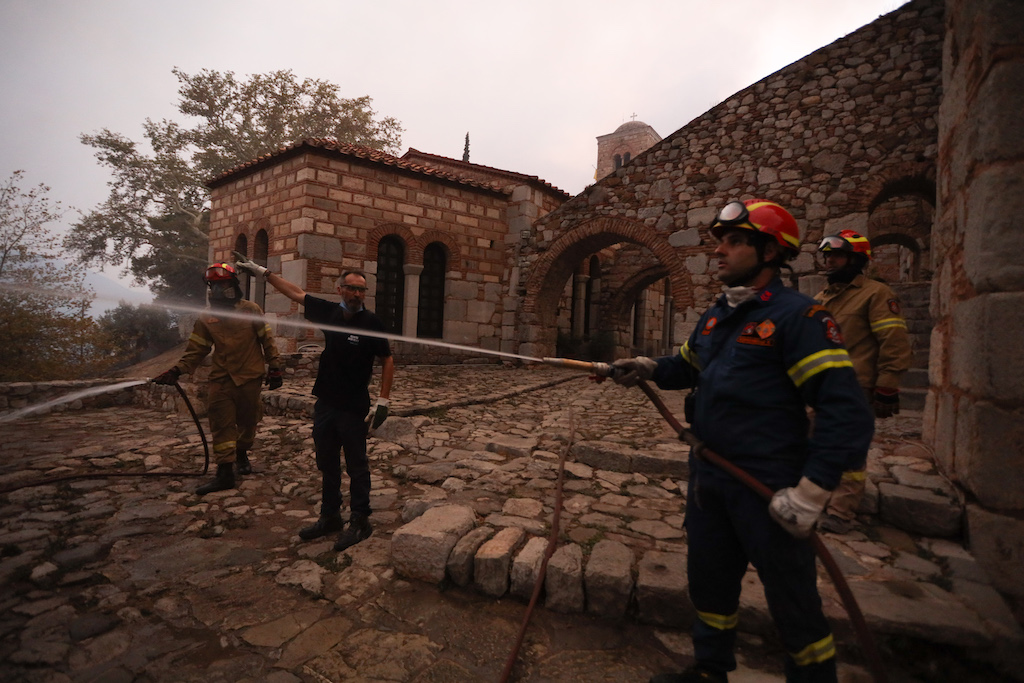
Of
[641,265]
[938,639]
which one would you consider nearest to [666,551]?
[938,639]

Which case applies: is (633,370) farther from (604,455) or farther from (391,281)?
(391,281)

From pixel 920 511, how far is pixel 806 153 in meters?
8.09

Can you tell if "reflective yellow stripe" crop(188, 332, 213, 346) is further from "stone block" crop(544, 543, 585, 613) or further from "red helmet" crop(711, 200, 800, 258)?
"red helmet" crop(711, 200, 800, 258)

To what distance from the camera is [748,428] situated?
1780 mm

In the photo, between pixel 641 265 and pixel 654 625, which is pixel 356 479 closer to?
pixel 654 625

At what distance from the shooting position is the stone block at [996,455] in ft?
7.87

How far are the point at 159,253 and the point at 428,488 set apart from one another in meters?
26.6

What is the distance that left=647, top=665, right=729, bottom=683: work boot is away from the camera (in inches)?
76.3

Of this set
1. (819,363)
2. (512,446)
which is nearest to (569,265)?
(512,446)

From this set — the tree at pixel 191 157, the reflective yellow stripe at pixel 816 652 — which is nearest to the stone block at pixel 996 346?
the reflective yellow stripe at pixel 816 652

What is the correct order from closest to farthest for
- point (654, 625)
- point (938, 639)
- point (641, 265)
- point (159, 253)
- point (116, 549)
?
1. point (938, 639)
2. point (654, 625)
3. point (116, 549)
4. point (641, 265)
5. point (159, 253)

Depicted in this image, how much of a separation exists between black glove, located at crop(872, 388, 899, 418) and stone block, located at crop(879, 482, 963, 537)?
533mm

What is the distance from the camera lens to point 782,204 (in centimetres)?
934

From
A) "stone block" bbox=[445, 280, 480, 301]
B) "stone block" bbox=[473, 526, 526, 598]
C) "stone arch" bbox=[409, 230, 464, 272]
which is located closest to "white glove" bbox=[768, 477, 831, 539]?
"stone block" bbox=[473, 526, 526, 598]
